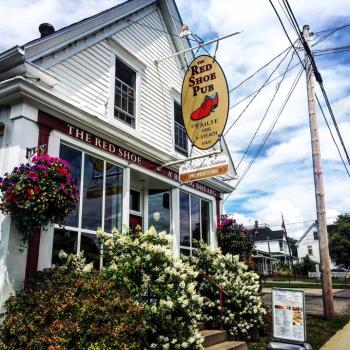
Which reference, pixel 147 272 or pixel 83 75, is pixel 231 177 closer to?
pixel 83 75

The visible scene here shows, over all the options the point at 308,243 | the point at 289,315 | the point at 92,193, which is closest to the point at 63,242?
the point at 92,193

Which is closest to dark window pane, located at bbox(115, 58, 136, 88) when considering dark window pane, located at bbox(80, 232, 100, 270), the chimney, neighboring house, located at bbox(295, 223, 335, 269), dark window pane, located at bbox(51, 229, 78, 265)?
the chimney

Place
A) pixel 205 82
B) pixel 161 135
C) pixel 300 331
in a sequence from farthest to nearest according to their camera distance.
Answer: pixel 161 135 → pixel 205 82 → pixel 300 331

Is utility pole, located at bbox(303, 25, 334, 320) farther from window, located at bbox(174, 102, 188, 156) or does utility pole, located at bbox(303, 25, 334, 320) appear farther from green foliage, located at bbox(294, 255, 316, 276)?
green foliage, located at bbox(294, 255, 316, 276)

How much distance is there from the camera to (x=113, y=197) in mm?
7953

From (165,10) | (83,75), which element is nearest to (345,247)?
(165,10)

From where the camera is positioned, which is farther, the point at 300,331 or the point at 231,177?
the point at 231,177

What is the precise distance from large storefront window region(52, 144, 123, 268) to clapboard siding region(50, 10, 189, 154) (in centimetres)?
112

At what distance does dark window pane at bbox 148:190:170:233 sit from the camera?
32.5 feet

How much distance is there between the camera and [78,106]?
7.23 meters

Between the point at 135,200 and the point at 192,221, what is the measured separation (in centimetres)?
198

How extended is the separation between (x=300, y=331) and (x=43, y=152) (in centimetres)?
445

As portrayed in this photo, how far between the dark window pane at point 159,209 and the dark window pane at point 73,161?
3.19 m

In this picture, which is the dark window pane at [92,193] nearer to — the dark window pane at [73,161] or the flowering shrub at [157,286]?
the dark window pane at [73,161]
